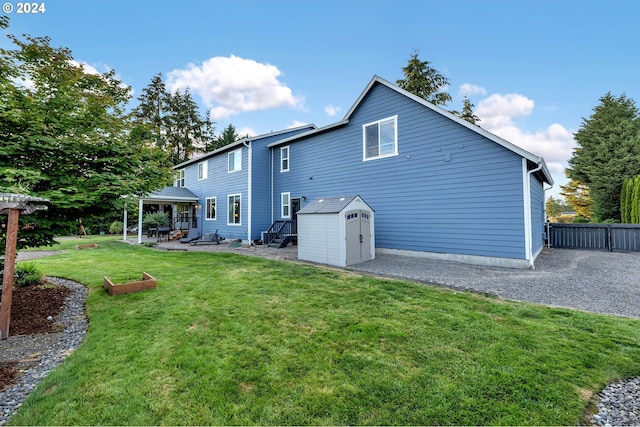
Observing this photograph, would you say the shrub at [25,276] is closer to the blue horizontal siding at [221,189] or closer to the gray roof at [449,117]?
the blue horizontal siding at [221,189]

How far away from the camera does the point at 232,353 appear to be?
3.12 meters

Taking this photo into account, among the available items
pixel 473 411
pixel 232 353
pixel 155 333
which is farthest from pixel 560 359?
pixel 155 333

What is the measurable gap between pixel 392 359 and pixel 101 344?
364 cm

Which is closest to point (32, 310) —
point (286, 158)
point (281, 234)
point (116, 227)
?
point (281, 234)

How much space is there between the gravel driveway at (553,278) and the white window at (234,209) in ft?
30.8

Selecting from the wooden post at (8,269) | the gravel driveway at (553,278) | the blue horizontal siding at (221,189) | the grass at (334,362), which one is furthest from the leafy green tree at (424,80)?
the wooden post at (8,269)

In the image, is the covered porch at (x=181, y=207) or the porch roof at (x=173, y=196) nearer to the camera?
the porch roof at (x=173, y=196)

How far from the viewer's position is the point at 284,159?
49.9 ft

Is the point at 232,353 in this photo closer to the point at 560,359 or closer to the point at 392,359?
the point at 392,359

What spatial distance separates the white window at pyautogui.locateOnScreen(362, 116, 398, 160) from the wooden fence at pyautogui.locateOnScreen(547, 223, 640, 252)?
9.13m

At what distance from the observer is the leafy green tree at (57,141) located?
4266 mm

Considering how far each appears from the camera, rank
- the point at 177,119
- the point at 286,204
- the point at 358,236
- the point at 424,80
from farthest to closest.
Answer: the point at 177,119
the point at 424,80
the point at 286,204
the point at 358,236

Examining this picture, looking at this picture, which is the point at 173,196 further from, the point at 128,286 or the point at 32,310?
the point at 32,310

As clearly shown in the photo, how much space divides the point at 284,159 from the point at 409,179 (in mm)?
7673
